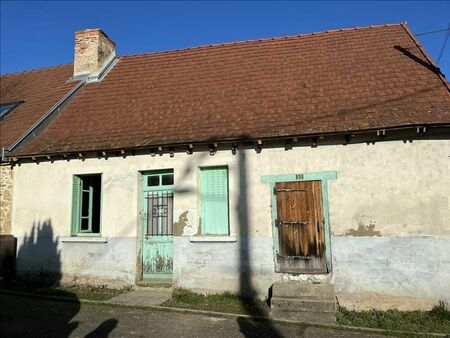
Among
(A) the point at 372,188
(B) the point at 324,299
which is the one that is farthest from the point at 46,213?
(A) the point at 372,188

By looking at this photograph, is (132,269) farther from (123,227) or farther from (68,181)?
(68,181)

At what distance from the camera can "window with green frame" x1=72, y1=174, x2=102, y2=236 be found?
10.5 m

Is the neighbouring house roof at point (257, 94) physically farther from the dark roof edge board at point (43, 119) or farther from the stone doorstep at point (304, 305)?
the stone doorstep at point (304, 305)

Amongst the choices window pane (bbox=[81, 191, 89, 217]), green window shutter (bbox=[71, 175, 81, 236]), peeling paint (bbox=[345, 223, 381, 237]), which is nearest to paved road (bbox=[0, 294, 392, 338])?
peeling paint (bbox=[345, 223, 381, 237])

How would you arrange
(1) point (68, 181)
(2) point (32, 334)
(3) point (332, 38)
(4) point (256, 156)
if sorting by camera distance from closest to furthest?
1. (2) point (32, 334)
2. (4) point (256, 156)
3. (1) point (68, 181)
4. (3) point (332, 38)

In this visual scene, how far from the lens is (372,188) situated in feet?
27.4

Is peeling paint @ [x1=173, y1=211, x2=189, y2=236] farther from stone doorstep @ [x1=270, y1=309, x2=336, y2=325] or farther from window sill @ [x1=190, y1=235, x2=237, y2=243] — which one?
stone doorstep @ [x1=270, y1=309, x2=336, y2=325]

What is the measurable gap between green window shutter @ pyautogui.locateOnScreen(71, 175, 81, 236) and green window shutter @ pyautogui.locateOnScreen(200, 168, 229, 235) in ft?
11.0

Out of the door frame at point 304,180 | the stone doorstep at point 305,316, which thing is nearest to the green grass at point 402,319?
the stone doorstep at point 305,316

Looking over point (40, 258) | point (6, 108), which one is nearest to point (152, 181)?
point (40, 258)

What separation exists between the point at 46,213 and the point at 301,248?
21.3 ft

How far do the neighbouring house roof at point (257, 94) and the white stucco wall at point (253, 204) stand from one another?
1.79ft

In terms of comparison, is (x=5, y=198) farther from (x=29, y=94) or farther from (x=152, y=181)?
(x=29, y=94)

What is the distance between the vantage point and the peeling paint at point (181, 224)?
30.8 feet
